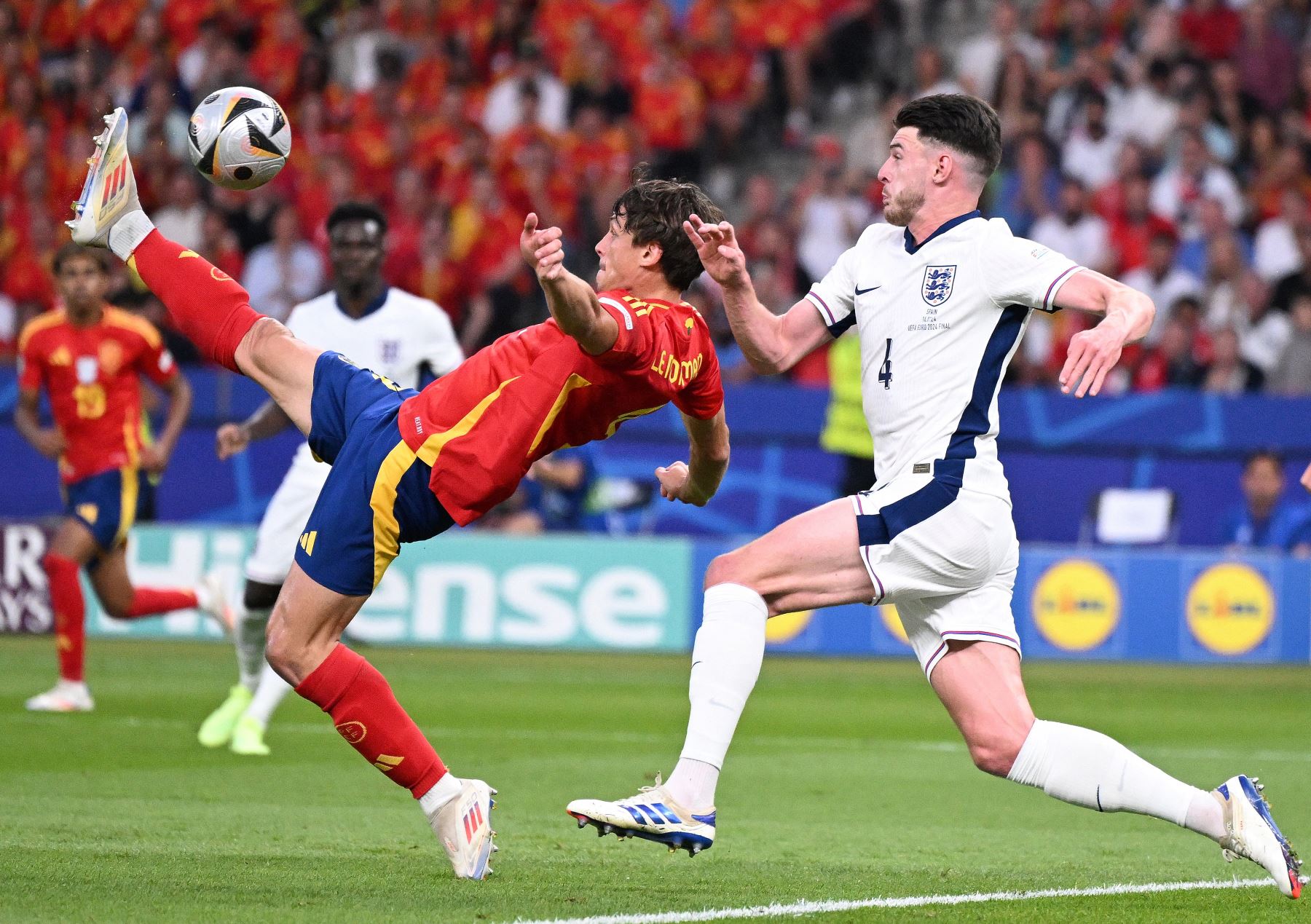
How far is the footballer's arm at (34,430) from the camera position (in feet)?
35.1

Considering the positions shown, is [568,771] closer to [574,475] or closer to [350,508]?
[350,508]

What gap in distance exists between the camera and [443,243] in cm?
1694

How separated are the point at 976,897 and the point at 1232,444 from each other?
10359 mm

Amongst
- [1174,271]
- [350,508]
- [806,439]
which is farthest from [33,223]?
[350,508]

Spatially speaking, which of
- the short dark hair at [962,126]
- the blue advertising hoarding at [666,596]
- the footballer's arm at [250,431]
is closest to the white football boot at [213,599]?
the footballer's arm at [250,431]

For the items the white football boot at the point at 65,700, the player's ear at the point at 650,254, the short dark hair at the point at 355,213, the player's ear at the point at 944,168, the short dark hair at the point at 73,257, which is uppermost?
the short dark hair at the point at 355,213

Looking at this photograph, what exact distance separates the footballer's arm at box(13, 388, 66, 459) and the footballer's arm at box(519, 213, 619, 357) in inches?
254

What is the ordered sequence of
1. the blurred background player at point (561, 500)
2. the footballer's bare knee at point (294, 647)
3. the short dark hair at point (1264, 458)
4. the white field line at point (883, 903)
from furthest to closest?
the blurred background player at point (561, 500) < the short dark hair at point (1264, 458) < the footballer's bare knee at point (294, 647) < the white field line at point (883, 903)

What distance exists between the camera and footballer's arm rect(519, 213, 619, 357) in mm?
Answer: 4820

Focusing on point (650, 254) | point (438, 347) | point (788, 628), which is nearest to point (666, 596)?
point (788, 628)

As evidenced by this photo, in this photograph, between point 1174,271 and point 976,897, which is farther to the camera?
point 1174,271

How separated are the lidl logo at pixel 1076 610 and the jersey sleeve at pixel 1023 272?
8.90 m

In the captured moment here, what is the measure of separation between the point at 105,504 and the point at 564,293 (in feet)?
20.6

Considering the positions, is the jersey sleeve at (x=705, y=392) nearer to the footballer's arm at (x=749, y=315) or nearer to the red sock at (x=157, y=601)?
the footballer's arm at (x=749, y=315)
